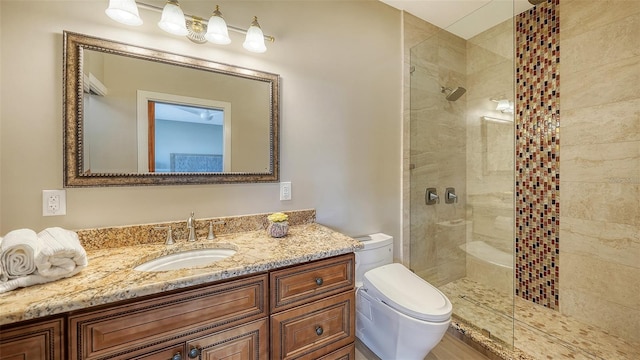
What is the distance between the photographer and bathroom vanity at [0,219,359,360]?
701 mm

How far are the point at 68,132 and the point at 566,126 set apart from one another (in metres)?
3.16

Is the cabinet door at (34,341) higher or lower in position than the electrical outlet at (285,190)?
lower

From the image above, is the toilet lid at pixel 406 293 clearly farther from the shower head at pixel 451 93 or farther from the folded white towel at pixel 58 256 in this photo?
the shower head at pixel 451 93

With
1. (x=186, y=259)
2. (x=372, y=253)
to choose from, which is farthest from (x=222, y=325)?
(x=372, y=253)

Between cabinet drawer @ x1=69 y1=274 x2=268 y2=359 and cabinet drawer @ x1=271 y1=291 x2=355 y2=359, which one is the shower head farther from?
cabinet drawer @ x1=69 y1=274 x2=268 y2=359

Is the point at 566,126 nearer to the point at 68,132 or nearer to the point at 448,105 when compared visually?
the point at 448,105

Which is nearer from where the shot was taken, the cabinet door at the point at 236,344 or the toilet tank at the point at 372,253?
the cabinet door at the point at 236,344

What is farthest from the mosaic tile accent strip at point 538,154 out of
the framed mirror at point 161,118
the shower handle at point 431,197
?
the framed mirror at point 161,118

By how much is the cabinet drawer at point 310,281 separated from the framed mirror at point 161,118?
0.66m

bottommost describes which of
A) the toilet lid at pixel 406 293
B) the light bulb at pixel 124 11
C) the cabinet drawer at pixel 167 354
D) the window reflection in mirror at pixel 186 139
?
the toilet lid at pixel 406 293

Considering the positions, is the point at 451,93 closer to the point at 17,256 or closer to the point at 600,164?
the point at 600,164

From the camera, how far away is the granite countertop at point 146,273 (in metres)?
0.69

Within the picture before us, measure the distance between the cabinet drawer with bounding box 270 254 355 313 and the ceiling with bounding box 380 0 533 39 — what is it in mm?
2027

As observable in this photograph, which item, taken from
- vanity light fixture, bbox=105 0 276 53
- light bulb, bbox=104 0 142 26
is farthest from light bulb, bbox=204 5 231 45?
light bulb, bbox=104 0 142 26
